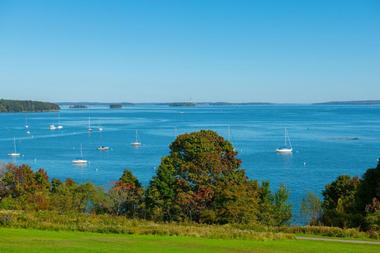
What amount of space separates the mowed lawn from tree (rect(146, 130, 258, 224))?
1213 cm

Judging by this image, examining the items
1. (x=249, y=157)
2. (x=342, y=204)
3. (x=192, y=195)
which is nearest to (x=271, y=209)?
(x=342, y=204)

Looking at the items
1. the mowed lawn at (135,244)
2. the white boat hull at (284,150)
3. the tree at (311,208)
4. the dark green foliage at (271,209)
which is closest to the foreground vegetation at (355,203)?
the dark green foliage at (271,209)

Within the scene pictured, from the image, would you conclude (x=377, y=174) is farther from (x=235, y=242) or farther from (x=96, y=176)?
(x=96, y=176)

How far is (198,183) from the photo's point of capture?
115ft

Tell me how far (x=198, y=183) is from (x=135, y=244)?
16910 mm

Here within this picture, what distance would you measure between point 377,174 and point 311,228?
8557 millimetres

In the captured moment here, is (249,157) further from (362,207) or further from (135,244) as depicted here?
(135,244)

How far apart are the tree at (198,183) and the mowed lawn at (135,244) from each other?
39.8 feet

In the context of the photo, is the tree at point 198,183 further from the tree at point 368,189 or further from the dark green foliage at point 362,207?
the tree at point 368,189

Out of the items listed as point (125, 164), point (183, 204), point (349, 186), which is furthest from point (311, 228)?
point (125, 164)

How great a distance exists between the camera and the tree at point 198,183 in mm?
32969

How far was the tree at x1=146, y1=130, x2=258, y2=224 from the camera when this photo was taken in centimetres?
3297

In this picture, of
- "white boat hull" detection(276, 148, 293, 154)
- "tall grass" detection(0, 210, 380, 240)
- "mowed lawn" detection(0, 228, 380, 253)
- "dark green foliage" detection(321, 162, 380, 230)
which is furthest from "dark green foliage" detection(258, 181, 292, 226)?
"white boat hull" detection(276, 148, 293, 154)

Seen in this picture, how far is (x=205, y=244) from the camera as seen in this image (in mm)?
18953
